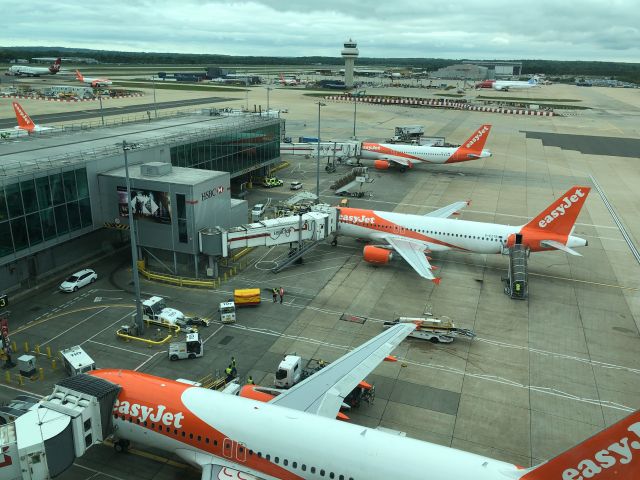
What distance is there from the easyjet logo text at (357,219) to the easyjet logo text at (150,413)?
111 feet

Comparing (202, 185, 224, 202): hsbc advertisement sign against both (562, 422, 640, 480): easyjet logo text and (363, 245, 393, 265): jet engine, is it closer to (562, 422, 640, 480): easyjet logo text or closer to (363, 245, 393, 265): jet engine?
(363, 245, 393, 265): jet engine

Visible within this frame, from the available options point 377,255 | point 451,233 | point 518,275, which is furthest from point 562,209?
point 377,255

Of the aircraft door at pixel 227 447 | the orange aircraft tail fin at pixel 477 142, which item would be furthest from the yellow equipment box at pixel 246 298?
the orange aircraft tail fin at pixel 477 142

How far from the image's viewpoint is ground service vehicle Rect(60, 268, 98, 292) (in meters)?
42.7

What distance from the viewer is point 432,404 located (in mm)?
29500

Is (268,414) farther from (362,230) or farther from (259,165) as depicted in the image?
(259,165)

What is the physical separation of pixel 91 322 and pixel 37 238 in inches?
362

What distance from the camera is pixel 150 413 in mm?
22562

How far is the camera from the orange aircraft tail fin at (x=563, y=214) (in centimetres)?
4425

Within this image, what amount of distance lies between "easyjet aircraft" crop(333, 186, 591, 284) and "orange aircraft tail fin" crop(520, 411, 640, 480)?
27.1 m

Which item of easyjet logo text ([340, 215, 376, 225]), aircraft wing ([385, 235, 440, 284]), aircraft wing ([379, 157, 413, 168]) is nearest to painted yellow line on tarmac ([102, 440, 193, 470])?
aircraft wing ([385, 235, 440, 284])

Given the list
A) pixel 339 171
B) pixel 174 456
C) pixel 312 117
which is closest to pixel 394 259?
pixel 174 456

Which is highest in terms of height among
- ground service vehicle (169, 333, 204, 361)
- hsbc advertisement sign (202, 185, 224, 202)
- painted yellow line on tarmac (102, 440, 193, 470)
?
hsbc advertisement sign (202, 185, 224, 202)

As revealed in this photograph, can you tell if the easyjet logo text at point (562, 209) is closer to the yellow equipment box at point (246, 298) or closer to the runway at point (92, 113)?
the yellow equipment box at point (246, 298)
